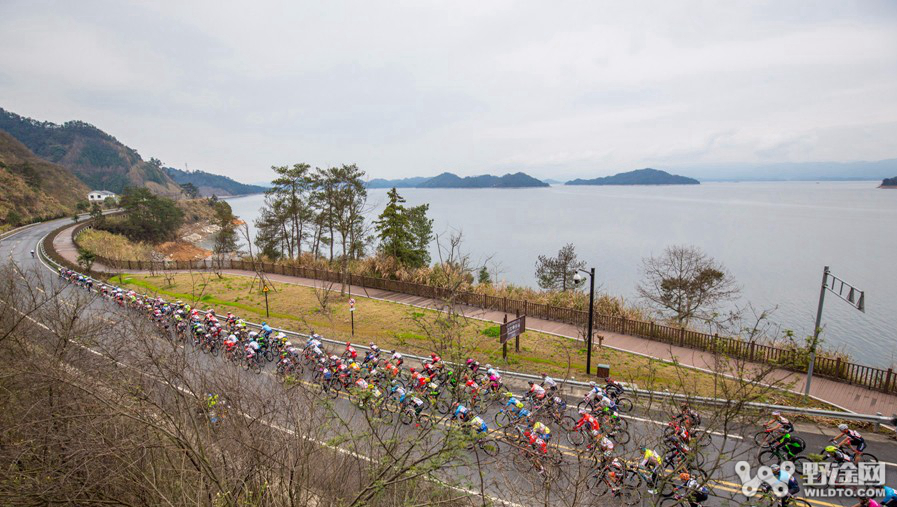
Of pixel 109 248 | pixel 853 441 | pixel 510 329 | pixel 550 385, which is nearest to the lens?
pixel 853 441

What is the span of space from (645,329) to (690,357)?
253cm

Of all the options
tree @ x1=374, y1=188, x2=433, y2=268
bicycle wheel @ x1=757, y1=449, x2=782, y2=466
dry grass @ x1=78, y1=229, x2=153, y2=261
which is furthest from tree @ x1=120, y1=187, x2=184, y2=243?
bicycle wheel @ x1=757, y1=449, x2=782, y2=466

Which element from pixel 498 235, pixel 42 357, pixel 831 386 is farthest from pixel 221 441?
pixel 498 235

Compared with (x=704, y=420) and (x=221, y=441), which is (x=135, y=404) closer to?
(x=221, y=441)

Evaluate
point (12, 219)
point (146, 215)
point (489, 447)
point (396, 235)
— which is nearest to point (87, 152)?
point (12, 219)

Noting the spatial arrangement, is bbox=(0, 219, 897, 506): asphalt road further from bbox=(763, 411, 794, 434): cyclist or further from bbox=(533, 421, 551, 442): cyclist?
bbox=(763, 411, 794, 434): cyclist

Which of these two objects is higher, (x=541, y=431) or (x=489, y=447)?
(x=489, y=447)

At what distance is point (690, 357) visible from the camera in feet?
59.3

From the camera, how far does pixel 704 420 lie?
1229 centimetres

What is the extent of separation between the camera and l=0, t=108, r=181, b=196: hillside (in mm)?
171875

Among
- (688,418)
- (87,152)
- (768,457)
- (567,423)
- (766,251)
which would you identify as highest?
(87,152)

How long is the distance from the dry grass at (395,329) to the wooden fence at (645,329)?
1.87 metres

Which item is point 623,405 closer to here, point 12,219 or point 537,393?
point 537,393

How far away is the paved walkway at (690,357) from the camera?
1370cm
